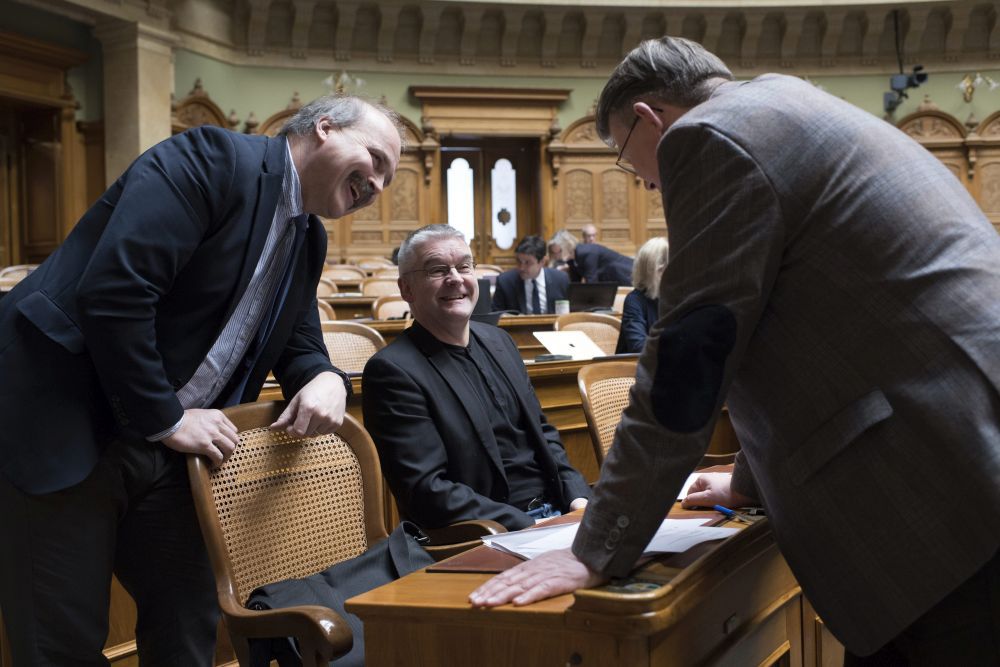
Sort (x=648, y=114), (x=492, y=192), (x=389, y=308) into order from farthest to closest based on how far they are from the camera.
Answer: (x=492, y=192)
(x=389, y=308)
(x=648, y=114)

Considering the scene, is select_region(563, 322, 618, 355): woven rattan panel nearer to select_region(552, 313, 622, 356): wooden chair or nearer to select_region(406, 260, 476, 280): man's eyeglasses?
select_region(552, 313, 622, 356): wooden chair

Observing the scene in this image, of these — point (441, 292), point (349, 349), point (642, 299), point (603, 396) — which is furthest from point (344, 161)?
point (642, 299)

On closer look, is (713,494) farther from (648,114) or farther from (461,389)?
(461,389)

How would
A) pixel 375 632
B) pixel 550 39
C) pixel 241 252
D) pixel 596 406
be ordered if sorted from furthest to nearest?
1. pixel 550 39
2. pixel 596 406
3. pixel 241 252
4. pixel 375 632

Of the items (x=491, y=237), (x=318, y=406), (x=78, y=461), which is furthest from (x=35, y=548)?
(x=491, y=237)

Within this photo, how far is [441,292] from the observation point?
2887 millimetres

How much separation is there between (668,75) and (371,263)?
10859 millimetres

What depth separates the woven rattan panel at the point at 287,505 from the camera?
1991mm

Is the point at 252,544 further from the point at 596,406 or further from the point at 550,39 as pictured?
the point at 550,39

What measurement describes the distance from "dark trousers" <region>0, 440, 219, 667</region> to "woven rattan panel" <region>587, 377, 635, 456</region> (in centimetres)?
125

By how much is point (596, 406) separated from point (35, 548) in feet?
5.19

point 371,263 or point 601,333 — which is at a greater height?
point 601,333

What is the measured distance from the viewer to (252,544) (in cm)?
202

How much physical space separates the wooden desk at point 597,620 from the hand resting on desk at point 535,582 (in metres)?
0.02
